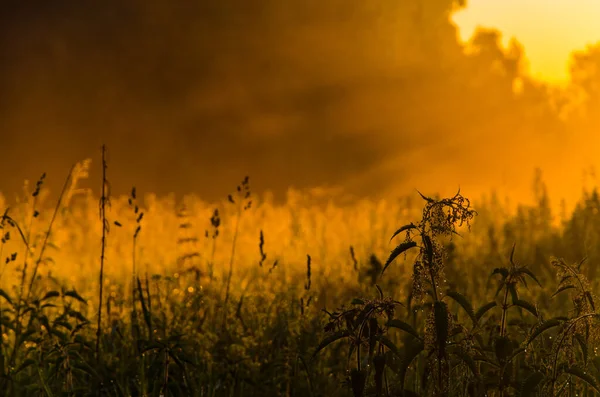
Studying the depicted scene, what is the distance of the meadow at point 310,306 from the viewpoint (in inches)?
131

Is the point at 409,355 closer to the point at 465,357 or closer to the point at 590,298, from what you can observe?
the point at 465,357

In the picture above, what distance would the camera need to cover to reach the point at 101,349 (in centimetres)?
568

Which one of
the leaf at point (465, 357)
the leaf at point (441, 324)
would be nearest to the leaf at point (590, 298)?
the leaf at point (465, 357)

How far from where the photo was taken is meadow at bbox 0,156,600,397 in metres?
3.32

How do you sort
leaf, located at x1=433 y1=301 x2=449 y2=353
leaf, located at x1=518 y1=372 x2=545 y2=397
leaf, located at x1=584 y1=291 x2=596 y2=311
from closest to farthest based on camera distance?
leaf, located at x1=433 y1=301 x2=449 y2=353 → leaf, located at x1=518 y1=372 x2=545 y2=397 → leaf, located at x1=584 y1=291 x2=596 y2=311

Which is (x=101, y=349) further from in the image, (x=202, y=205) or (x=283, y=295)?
(x=202, y=205)

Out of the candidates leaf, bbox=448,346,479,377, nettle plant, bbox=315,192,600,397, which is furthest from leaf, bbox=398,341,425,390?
leaf, bbox=448,346,479,377

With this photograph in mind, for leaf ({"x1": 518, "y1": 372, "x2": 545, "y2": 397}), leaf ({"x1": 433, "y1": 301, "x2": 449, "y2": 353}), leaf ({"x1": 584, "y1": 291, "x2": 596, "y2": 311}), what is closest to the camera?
leaf ({"x1": 433, "y1": 301, "x2": 449, "y2": 353})

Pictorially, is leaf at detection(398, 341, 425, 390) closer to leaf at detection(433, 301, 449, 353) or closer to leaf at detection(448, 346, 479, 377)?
leaf at detection(433, 301, 449, 353)

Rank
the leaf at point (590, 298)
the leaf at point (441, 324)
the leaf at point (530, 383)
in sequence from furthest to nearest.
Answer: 1. the leaf at point (590, 298)
2. the leaf at point (530, 383)
3. the leaf at point (441, 324)

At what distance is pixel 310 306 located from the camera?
18.0ft

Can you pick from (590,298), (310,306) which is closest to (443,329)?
(590,298)

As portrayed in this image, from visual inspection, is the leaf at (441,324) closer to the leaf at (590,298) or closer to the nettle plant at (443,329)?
the nettle plant at (443,329)

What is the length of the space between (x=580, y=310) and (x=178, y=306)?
3343 mm
